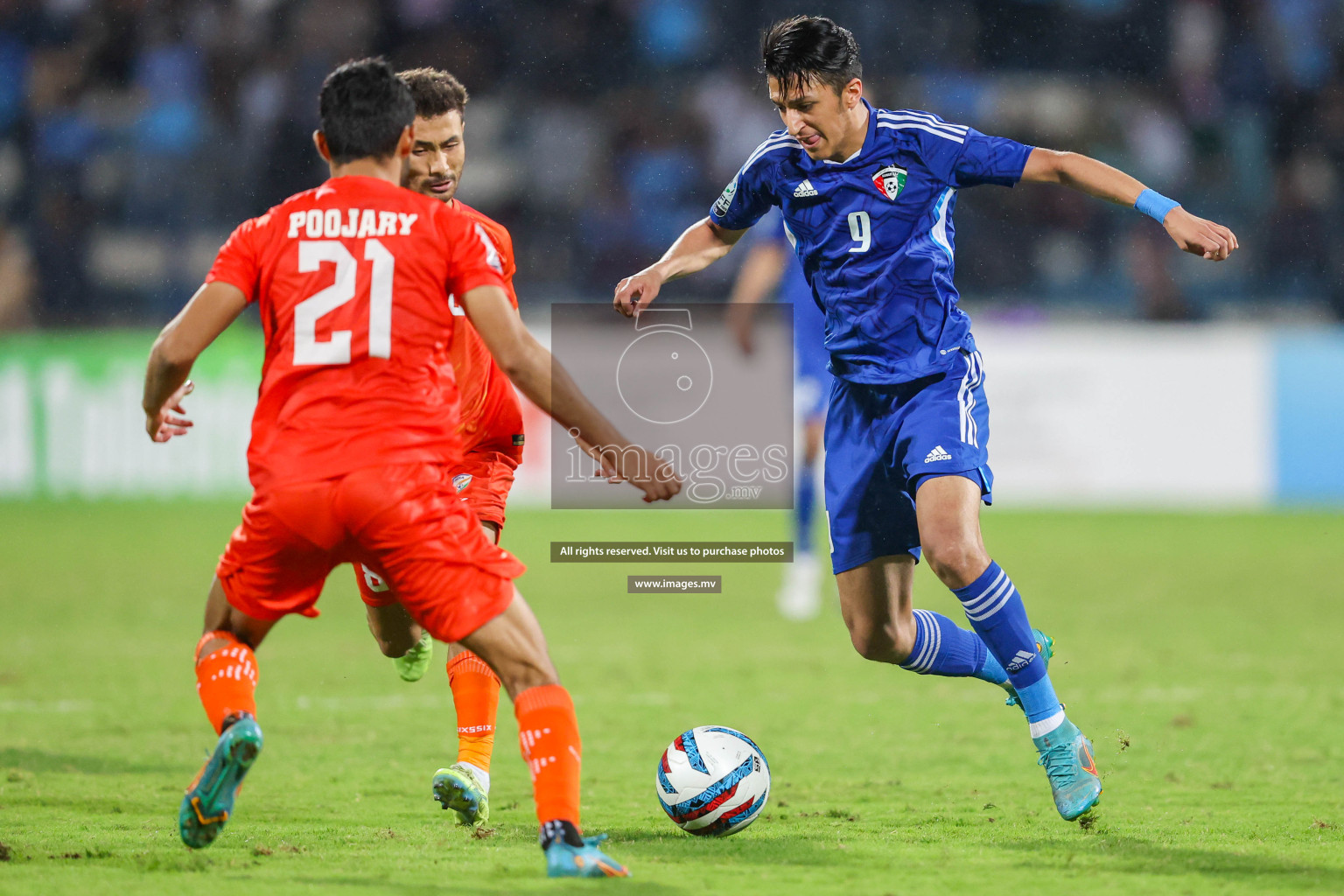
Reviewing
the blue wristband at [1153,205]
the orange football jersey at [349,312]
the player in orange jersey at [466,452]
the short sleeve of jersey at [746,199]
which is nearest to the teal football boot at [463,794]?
the player in orange jersey at [466,452]

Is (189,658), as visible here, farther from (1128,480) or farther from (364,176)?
(1128,480)

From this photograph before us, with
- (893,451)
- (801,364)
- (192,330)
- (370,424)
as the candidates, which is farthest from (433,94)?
(801,364)

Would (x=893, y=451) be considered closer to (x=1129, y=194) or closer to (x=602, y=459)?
(x=1129, y=194)

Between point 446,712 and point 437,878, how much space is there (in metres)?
3.02

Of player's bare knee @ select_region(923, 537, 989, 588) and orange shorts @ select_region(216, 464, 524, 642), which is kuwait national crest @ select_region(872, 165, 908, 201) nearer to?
player's bare knee @ select_region(923, 537, 989, 588)

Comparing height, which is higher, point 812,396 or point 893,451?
point 893,451

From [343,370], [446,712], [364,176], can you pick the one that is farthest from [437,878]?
[446,712]

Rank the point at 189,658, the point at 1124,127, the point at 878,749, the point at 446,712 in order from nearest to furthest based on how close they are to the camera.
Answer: the point at 878,749 < the point at 446,712 < the point at 189,658 < the point at 1124,127

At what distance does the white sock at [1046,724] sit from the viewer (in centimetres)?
457

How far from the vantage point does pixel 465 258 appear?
371 cm

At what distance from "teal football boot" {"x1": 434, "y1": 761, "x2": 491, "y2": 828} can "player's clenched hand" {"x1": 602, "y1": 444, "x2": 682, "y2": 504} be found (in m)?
1.28

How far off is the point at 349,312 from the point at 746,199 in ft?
6.02

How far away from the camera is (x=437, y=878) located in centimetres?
379

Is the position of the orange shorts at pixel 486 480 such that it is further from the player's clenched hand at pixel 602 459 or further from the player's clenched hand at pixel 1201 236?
the player's clenched hand at pixel 1201 236
